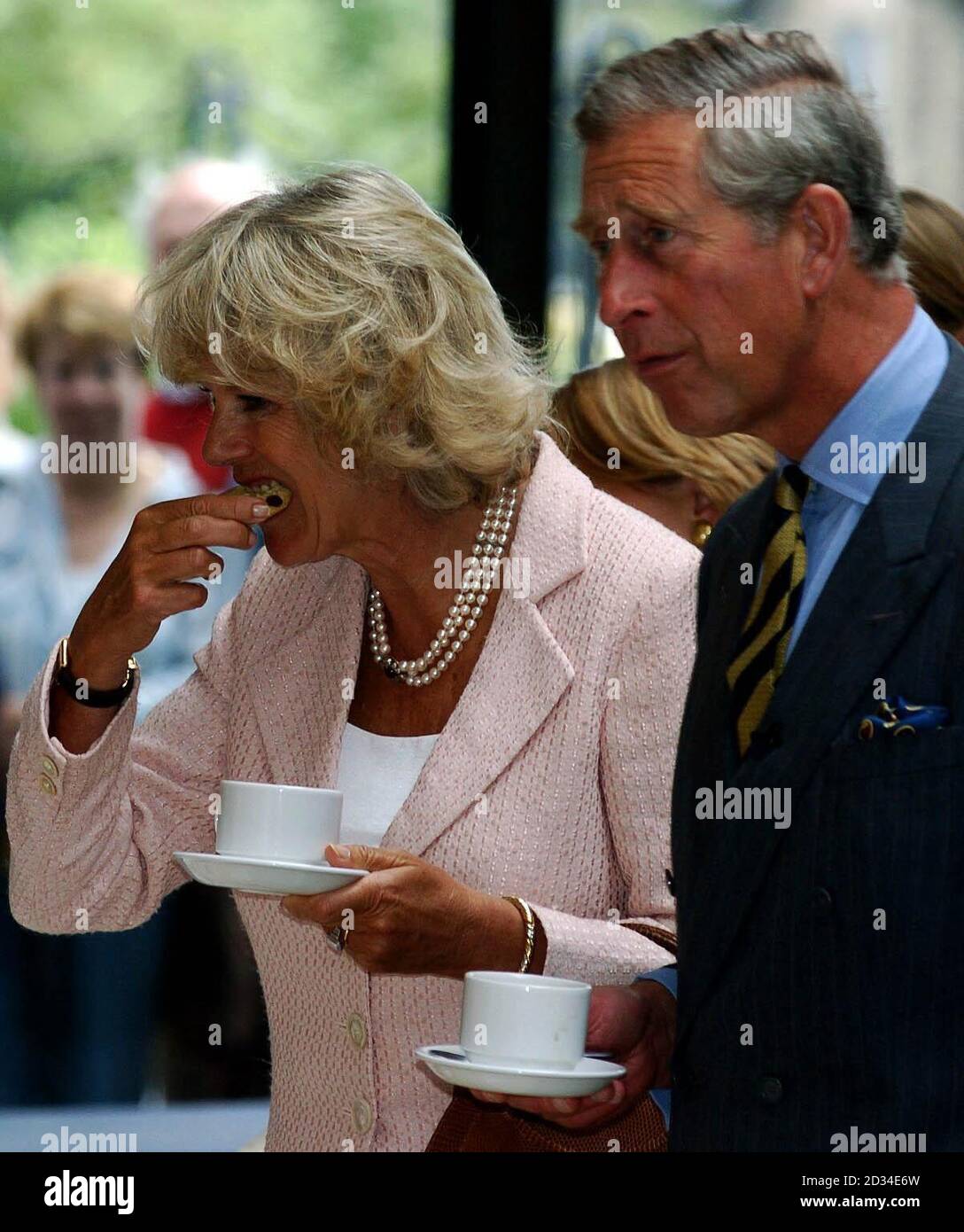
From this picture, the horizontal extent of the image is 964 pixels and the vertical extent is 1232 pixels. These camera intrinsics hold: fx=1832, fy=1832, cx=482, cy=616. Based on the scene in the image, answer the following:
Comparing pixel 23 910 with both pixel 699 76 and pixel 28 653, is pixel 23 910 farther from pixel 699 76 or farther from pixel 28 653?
pixel 28 653

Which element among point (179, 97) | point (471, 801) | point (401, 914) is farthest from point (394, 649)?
point (179, 97)

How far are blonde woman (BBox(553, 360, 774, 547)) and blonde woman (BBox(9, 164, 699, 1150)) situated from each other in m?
0.40

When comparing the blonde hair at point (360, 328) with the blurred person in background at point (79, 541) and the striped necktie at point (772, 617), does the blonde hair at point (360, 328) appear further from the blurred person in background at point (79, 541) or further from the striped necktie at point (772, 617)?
the blurred person in background at point (79, 541)

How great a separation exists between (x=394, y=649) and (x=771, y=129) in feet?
2.77

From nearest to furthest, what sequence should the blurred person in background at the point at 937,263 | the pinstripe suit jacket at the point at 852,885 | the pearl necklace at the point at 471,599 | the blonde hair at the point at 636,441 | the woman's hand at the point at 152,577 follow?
the pinstripe suit jacket at the point at 852,885 < the woman's hand at the point at 152,577 < the pearl necklace at the point at 471,599 < the blurred person in background at the point at 937,263 < the blonde hair at the point at 636,441

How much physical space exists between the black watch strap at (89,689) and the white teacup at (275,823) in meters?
0.27

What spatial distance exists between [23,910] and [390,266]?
88cm

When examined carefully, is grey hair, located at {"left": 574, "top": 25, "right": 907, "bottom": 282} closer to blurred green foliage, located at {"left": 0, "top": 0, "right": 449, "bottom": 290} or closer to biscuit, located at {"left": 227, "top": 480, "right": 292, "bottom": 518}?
biscuit, located at {"left": 227, "top": 480, "right": 292, "bottom": 518}

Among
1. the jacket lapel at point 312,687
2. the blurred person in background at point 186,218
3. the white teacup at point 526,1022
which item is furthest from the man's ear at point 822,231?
the blurred person in background at point 186,218

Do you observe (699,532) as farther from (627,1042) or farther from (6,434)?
(6,434)

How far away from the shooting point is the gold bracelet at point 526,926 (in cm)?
193

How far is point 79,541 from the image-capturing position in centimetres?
394

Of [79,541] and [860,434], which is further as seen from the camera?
[79,541]
